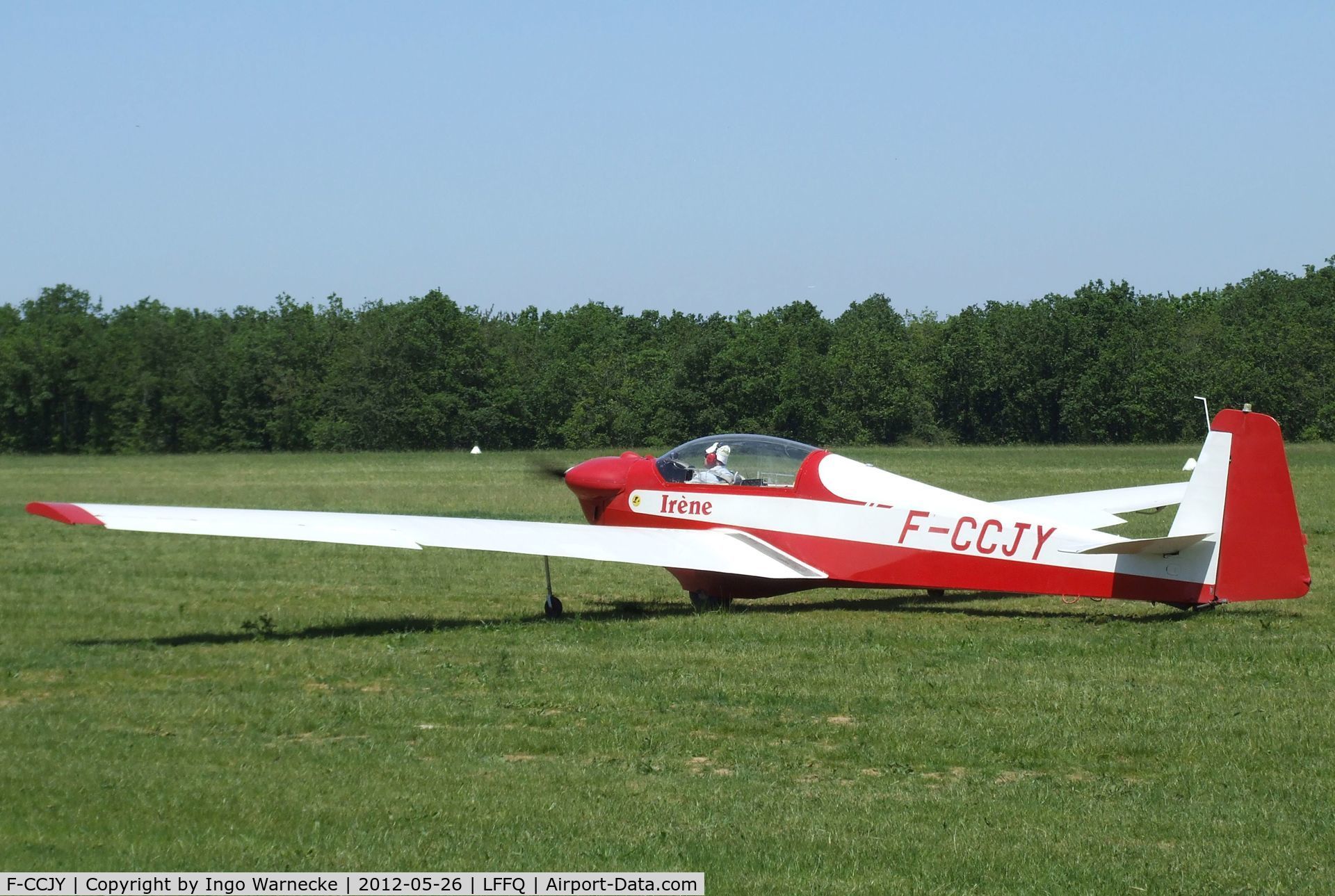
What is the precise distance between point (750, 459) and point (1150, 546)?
385 centimetres

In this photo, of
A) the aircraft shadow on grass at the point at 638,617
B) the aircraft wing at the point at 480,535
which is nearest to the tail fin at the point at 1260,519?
the aircraft shadow on grass at the point at 638,617

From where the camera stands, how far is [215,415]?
77.6 metres

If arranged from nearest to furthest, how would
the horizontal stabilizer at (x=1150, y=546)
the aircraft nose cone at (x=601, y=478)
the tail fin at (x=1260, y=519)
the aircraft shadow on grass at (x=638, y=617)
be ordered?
the tail fin at (x=1260, y=519), the horizontal stabilizer at (x=1150, y=546), the aircraft shadow on grass at (x=638, y=617), the aircraft nose cone at (x=601, y=478)

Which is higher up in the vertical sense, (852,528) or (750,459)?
(750,459)

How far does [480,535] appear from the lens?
11.7m

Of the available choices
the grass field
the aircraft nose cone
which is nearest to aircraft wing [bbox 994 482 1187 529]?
the grass field

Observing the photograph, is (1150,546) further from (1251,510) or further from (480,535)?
(480,535)

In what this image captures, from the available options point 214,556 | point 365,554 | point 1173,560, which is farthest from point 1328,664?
point 214,556

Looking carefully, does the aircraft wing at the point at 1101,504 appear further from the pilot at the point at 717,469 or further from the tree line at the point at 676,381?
the tree line at the point at 676,381

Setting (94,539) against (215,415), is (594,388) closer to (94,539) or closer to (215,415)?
(215,415)

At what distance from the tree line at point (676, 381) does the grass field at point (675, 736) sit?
60502mm

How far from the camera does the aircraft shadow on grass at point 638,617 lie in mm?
11008

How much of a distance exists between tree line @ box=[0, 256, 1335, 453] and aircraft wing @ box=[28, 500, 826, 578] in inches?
2354
